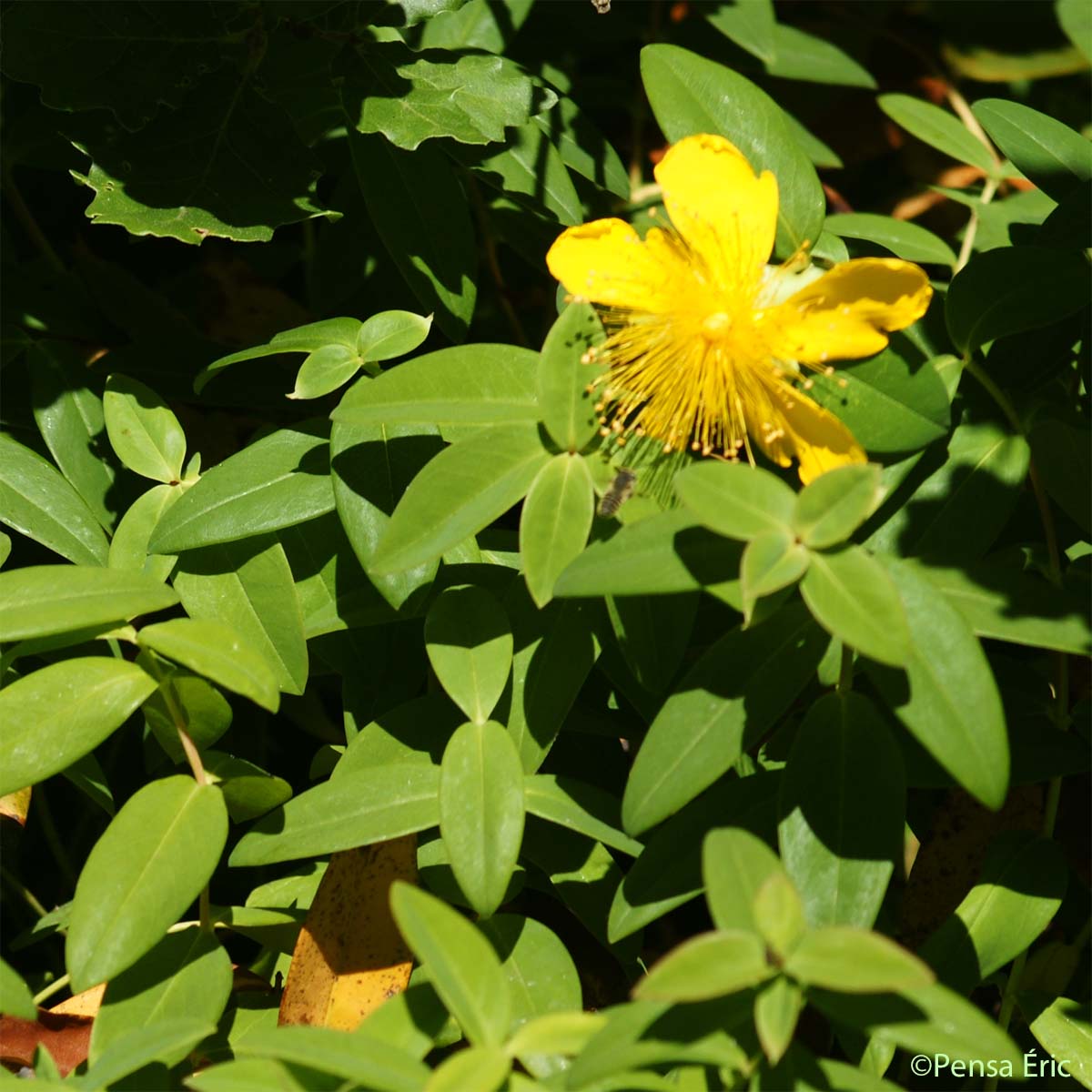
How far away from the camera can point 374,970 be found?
876mm

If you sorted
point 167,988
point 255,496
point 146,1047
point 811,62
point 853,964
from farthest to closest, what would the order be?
point 811,62 → point 255,496 → point 167,988 → point 146,1047 → point 853,964

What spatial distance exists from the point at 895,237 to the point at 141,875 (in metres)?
0.81

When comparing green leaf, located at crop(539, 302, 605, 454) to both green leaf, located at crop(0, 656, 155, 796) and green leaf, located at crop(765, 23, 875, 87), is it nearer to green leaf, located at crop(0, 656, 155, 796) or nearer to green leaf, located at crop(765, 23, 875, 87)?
green leaf, located at crop(0, 656, 155, 796)

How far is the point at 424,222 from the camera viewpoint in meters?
1.10

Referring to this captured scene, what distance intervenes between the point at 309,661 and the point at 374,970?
0.26 metres

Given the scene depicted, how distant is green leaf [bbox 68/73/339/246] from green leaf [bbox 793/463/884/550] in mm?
505

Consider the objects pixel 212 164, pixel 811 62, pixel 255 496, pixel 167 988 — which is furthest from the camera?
pixel 811 62

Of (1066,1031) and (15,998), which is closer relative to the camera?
(15,998)

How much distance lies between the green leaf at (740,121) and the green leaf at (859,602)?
12.2 inches

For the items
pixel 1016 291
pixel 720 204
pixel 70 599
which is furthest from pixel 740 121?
pixel 70 599

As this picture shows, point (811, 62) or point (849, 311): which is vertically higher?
point (811, 62)

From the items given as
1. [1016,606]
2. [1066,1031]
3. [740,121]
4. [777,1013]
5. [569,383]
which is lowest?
[1066,1031]

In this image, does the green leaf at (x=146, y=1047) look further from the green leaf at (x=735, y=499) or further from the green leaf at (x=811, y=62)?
the green leaf at (x=811, y=62)

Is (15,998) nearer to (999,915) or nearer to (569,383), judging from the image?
(569,383)
